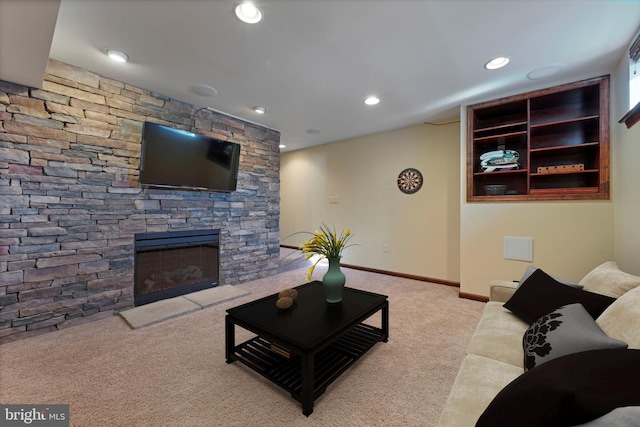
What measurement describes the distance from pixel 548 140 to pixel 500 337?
8.64 feet

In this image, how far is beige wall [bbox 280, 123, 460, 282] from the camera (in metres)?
3.66

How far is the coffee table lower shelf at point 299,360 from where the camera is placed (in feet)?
4.94

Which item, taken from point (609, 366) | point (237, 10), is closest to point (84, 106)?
point (237, 10)

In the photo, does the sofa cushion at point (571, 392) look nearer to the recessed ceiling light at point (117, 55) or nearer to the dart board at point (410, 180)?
the recessed ceiling light at point (117, 55)

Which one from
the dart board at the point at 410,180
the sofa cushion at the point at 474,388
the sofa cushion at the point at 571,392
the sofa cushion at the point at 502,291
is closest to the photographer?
the sofa cushion at the point at 571,392

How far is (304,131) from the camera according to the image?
4246 millimetres

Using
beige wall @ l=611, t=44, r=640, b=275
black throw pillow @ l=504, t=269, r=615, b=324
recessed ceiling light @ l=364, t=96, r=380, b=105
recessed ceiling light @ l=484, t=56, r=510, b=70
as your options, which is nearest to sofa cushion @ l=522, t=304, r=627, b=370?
black throw pillow @ l=504, t=269, r=615, b=324

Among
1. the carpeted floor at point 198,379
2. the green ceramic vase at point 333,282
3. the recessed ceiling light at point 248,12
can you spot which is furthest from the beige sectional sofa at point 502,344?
the recessed ceiling light at point 248,12

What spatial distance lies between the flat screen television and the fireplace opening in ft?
2.02

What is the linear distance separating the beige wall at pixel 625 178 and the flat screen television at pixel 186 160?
384 cm

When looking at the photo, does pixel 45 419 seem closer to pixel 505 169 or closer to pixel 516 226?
pixel 516 226

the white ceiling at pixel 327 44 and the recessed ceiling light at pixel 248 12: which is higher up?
the white ceiling at pixel 327 44

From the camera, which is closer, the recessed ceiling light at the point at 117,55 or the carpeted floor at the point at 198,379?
the carpeted floor at the point at 198,379

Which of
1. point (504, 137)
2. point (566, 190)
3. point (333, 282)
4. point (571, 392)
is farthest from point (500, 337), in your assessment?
point (504, 137)
